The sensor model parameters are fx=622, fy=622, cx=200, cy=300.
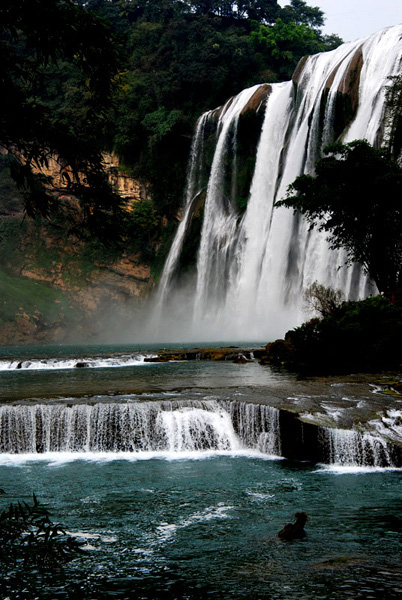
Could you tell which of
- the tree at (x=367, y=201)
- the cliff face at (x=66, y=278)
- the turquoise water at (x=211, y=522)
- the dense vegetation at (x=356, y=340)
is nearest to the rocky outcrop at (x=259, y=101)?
the cliff face at (x=66, y=278)

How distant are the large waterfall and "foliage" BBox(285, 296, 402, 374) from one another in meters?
8.70

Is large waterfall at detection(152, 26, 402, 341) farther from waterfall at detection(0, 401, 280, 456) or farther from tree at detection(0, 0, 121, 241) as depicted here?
tree at detection(0, 0, 121, 241)

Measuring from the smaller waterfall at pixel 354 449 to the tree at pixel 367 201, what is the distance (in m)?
10.7

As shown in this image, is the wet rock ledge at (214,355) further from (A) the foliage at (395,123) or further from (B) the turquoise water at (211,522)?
(B) the turquoise water at (211,522)

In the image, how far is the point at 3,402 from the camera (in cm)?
1266

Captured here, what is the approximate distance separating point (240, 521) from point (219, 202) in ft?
115

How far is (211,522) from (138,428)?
15.7 feet

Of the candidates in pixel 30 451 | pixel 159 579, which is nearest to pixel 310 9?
pixel 30 451

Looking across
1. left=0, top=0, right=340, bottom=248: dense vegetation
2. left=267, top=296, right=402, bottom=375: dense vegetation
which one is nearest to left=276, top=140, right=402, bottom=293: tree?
left=267, top=296, right=402, bottom=375: dense vegetation

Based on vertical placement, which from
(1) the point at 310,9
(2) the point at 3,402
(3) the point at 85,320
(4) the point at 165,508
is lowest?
(4) the point at 165,508

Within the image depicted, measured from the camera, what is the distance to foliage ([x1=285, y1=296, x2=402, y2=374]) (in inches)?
658

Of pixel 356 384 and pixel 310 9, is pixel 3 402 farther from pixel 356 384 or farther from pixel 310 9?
pixel 310 9

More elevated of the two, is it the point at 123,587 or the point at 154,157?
the point at 154,157

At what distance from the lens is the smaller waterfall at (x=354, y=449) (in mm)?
10102
